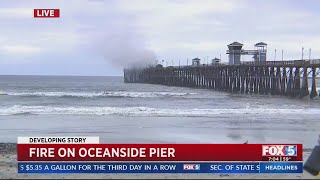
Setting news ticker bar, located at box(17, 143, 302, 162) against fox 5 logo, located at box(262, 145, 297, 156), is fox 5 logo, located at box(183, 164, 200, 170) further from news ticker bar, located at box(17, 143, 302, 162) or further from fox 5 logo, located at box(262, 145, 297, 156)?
fox 5 logo, located at box(262, 145, 297, 156)

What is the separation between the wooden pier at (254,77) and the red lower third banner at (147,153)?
3505 cm

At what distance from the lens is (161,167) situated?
6996 millimetres

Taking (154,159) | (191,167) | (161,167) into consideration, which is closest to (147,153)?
(154,159)

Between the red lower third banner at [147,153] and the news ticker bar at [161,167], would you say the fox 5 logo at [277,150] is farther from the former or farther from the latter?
the news ticker bar at [161,167]

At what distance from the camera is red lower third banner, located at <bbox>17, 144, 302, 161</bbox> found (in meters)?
6.97

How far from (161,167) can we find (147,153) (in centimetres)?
31

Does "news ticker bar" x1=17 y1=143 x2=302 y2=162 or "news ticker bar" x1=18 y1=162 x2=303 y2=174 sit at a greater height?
"news ticker bar" x1=17 y1=143 x2=302 y2=162

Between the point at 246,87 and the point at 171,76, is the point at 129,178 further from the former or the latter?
the point at 171,76

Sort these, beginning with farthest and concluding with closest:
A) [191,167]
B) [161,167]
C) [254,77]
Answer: [254,77] < [191,167] < [161,167]

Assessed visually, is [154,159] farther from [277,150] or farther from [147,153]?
[277,150]

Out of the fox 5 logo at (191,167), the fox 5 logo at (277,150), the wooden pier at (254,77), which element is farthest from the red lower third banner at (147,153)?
the wooden pier at (254,77)

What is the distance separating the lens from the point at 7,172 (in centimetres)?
794

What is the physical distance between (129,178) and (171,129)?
386 inches

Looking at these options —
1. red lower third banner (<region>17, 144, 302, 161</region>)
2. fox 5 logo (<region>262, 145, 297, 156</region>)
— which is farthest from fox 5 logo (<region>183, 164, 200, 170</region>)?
fox 5 logo (<region>262, 145, 297, 156</region>)
